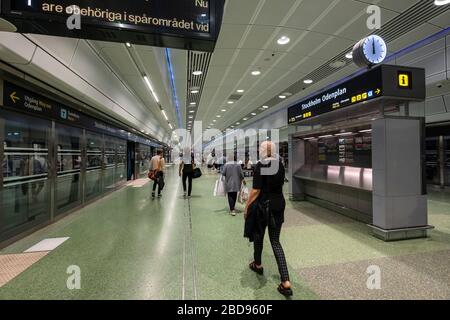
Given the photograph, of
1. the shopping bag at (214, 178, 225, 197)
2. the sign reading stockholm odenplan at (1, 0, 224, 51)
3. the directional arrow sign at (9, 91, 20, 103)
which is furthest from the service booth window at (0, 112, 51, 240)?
the shopping bag at (214, 178, 225, 197)

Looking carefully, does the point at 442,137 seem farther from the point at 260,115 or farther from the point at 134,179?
the point at 134,179

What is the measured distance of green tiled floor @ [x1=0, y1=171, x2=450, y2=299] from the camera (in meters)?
2.23

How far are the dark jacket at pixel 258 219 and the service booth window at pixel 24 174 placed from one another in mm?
3695

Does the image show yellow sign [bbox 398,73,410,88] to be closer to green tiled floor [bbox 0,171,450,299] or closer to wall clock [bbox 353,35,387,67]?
wall clock [bbox 353,35,387,67]

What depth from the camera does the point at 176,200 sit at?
689 cm

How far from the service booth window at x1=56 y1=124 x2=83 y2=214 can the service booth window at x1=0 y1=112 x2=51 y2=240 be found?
1.51ft

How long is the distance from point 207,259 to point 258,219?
1.05 metres

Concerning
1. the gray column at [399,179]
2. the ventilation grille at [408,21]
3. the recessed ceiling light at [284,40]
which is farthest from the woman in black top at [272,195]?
the ventilation grille at [408,21]

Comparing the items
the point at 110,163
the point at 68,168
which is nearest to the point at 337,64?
the point at 68,168

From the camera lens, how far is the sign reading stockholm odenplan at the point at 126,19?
1.91 meters

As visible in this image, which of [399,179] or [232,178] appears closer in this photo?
[399,179]

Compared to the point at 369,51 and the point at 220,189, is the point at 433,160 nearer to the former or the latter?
the point at 369,51

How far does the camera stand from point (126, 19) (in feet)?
6.79

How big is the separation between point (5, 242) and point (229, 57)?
5.76 metres
